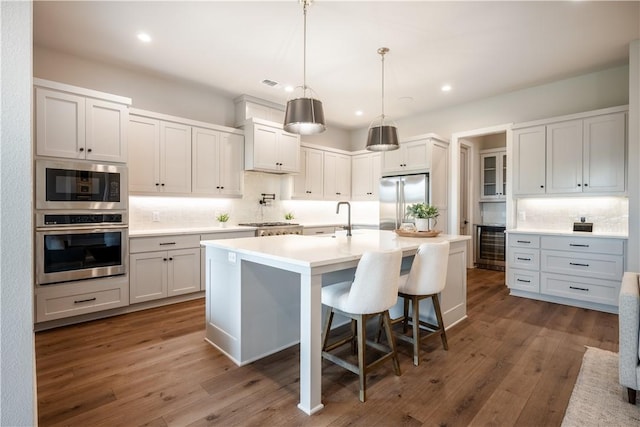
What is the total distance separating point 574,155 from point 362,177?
341 centimetres

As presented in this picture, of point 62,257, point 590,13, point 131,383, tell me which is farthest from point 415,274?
point 62,257

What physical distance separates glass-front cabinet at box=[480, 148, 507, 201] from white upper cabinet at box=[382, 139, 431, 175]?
1.95 m

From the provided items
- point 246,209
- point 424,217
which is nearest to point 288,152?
point 246,209

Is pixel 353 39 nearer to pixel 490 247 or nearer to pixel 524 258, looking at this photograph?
pixel 524 258

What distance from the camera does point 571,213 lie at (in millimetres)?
4379

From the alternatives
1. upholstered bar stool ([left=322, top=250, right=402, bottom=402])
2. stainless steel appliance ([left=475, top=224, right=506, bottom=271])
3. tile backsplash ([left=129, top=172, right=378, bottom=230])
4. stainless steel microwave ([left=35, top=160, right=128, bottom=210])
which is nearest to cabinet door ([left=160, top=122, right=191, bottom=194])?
tile backsplash ([left=129, top=172, right=378, bottom=230])

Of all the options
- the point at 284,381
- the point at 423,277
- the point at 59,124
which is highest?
the point at 59,124

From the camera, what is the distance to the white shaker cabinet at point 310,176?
570 cm

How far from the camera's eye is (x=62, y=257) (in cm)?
309

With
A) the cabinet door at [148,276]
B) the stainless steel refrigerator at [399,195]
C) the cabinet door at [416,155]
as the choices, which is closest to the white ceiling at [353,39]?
the cabinet door at [416,155]

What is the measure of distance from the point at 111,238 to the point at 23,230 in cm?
259

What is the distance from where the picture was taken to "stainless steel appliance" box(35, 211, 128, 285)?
2.99 meters

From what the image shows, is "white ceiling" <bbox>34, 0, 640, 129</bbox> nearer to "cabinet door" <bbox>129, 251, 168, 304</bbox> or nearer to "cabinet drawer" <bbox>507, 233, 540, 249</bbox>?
"cabinet drawer" <bbox>507, 233, 540, 249</bbox>

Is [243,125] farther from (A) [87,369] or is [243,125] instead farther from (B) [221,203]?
(A) [87,369]
